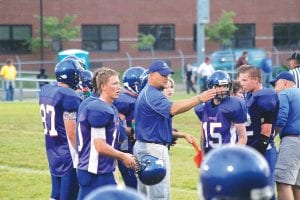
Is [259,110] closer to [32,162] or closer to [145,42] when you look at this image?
[32,162]

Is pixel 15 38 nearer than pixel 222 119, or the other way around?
pixel 222 119

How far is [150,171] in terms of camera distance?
7777 mm

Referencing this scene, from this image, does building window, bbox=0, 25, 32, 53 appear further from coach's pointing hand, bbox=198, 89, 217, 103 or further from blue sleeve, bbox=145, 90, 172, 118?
coach's pointing hand, bbox=198, 89, 217, 103

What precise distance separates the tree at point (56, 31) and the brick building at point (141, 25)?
1073 mm

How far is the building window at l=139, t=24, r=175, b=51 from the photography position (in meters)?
45.3

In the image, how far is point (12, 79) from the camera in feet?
103

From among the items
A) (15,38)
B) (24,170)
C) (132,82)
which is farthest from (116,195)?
(15,38)

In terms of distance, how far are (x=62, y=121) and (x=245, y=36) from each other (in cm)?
3992

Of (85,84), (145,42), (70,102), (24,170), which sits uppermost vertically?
(145,42)

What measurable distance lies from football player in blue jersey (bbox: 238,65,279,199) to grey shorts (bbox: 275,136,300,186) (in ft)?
1.09

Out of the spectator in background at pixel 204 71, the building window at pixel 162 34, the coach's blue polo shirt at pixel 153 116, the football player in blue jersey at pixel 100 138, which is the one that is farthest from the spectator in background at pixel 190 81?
the football player in blue jersey at pixel 100 138

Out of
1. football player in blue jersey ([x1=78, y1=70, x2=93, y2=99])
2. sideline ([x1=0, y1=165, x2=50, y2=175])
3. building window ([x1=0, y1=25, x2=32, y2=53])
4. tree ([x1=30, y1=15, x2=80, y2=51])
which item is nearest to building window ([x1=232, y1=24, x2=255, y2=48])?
tree ([x1=30, y1=15, x2=80, y2=51])

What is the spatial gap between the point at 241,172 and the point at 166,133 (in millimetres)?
5309

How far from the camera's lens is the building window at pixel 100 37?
44.1 metres
